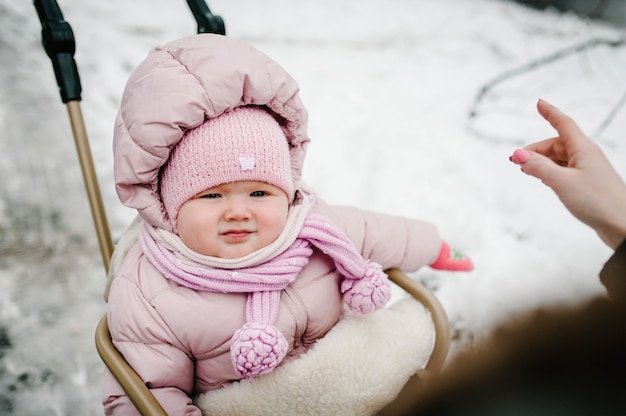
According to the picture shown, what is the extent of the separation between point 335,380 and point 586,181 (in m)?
0.57

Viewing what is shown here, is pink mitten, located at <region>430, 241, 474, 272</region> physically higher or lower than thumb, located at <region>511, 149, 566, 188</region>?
lower

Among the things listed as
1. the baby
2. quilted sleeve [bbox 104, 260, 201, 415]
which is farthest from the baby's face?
quilted sleeve [bbox 104, 260, 201, 415]

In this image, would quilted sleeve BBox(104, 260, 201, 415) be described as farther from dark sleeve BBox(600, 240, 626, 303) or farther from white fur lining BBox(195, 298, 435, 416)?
dark sleeve BBox(600, 240, 626, 303)

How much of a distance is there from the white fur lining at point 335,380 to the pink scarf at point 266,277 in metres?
0.06

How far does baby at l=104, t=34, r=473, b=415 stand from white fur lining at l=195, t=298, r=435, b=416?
1.7 inches

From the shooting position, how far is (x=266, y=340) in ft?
2.64

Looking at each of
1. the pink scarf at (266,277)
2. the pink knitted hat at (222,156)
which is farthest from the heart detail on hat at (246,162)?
the pink scarf at (266,277)

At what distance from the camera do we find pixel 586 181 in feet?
2.70

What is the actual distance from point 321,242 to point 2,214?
1080mm

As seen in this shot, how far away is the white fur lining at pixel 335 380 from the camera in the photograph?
34.0 inches

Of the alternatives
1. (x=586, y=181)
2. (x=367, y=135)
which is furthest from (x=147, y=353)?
(x=367, y=135)

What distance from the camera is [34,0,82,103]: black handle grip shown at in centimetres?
96

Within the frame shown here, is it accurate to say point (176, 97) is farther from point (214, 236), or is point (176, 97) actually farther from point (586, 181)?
point (586, 181)

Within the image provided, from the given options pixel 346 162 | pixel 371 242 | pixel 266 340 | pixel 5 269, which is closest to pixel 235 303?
pixel 266 340
